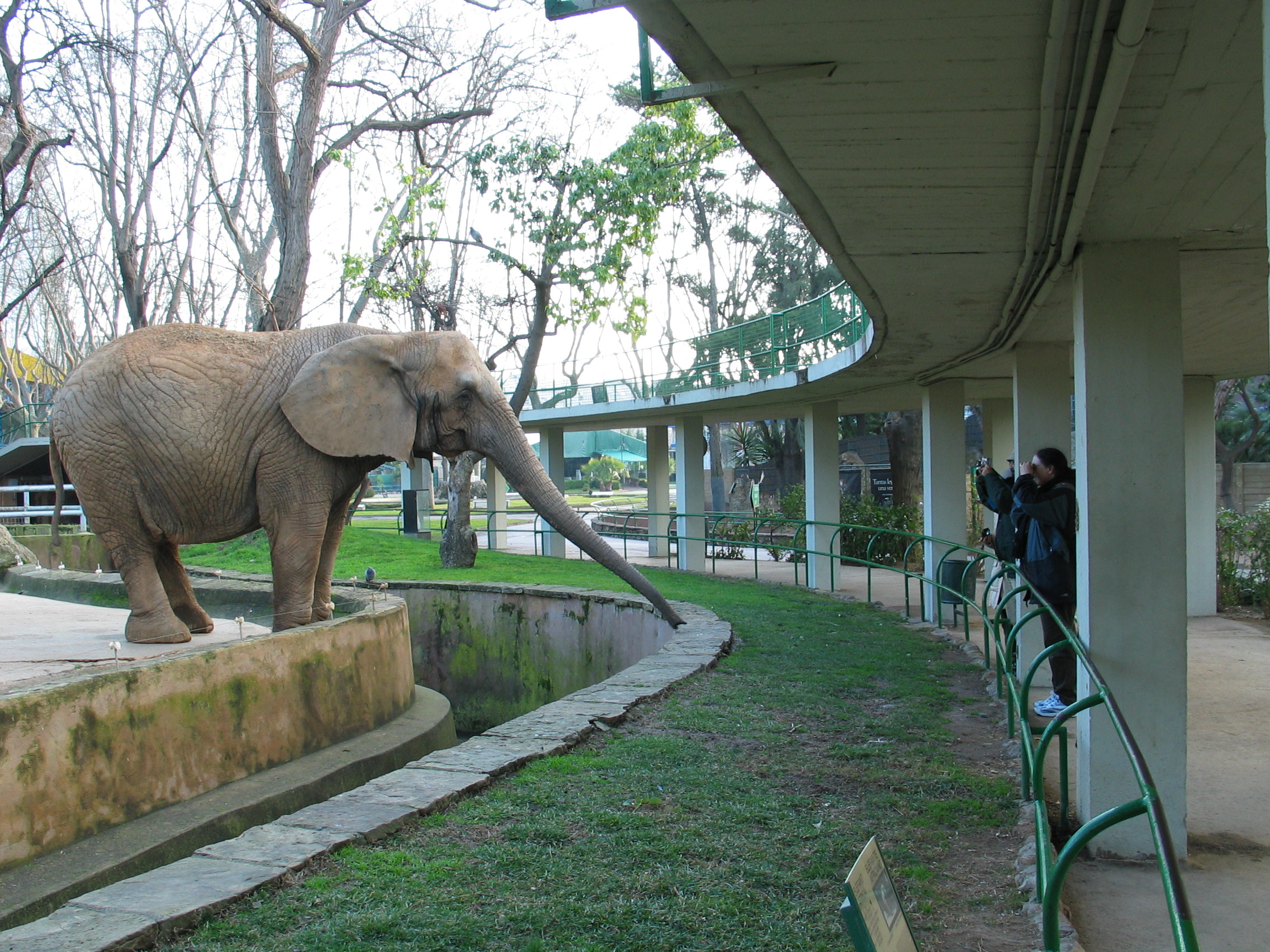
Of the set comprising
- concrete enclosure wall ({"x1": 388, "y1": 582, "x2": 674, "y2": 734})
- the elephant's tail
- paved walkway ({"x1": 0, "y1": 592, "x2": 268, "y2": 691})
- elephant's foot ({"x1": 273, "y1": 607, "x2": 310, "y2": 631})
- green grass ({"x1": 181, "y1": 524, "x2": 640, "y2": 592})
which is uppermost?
→ the elephant's tail

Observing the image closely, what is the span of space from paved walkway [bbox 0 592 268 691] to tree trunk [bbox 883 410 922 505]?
16653 mm

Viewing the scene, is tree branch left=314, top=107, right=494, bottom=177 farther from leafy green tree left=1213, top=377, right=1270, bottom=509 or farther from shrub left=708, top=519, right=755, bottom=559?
leafy green tree left=1213, top=377, right=1270, bottom=509

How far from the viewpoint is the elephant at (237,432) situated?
6.46 metres

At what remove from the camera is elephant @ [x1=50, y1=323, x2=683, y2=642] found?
21.2ft

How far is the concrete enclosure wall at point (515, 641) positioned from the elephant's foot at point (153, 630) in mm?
4431

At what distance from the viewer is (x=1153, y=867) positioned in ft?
14.6

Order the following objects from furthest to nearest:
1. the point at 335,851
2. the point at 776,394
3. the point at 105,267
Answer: the point at 105,267 < the point at 776,394 < the point at 335,851

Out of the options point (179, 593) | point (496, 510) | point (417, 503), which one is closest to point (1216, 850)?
point (179, 593)

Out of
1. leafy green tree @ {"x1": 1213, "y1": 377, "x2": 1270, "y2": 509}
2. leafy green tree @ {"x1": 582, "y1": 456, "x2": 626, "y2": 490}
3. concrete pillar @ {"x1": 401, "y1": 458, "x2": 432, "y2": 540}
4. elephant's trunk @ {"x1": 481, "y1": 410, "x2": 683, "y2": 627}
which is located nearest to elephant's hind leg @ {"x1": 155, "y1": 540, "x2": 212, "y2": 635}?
elephant's trunk @ {"x1": 481, "y1": 410, "x2": 683, "y2": 627}

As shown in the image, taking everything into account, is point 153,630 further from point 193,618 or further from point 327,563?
point 327,563

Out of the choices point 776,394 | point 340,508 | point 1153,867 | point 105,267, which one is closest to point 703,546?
point 776,394

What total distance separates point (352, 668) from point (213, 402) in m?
1.96

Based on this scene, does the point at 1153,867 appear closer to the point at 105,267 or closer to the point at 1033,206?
the point at 1033,206

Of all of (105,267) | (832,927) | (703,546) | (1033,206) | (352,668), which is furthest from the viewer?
(105,267)
